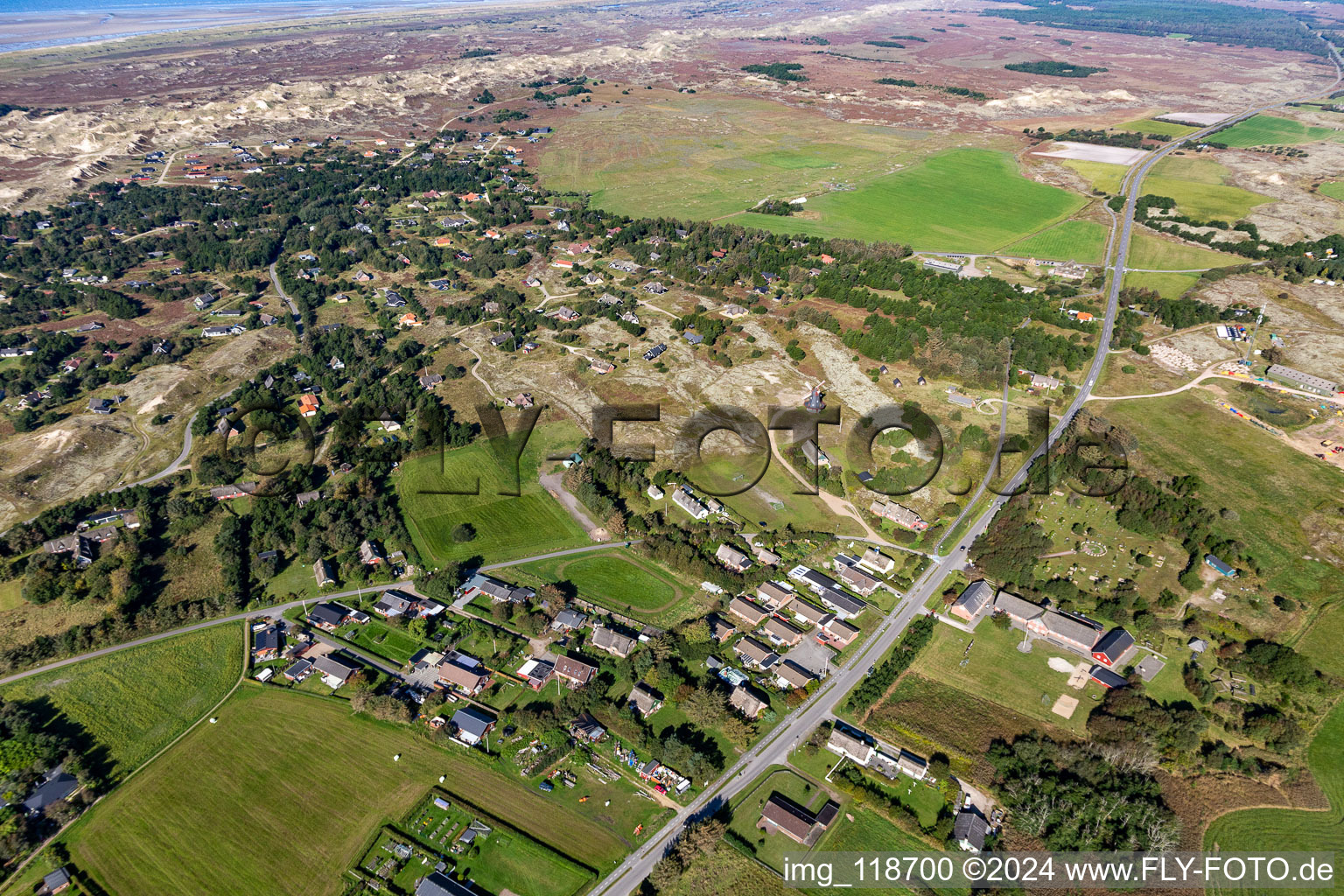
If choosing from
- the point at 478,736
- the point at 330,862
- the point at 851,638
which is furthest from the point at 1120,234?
the point at 330,862

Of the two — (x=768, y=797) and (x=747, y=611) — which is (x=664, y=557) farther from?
(x=768, y=797)

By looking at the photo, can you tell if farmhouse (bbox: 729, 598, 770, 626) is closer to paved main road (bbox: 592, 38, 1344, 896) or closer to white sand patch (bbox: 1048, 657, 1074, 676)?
paved main road (bbox: 592, 38, 1344, 896)

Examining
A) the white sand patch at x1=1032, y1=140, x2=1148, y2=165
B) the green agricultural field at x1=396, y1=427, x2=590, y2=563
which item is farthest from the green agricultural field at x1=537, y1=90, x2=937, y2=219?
the green agricultural field at x1=396, y1=427, x2=590, y2=563

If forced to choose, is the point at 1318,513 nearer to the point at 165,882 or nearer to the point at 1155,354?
the point at 1155,354

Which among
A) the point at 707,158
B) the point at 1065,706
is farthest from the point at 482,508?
the point at 707,158

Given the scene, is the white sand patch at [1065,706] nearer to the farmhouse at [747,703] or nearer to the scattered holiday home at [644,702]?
the farmhouse at [747,703]

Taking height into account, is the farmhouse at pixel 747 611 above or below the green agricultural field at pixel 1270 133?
below

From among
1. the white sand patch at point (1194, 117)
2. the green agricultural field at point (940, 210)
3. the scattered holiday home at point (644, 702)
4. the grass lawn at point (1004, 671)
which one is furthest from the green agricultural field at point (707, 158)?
the scattered holiday home at point (644, 702)
